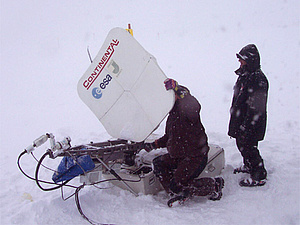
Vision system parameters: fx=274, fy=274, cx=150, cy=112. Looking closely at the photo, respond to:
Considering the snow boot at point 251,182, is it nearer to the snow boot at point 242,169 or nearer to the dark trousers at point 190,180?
the snow boot at point 242,169

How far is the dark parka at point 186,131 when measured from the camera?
3.10 meters

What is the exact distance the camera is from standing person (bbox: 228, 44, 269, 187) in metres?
3.32

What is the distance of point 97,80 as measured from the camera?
3154 millimetres

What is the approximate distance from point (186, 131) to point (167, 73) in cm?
787

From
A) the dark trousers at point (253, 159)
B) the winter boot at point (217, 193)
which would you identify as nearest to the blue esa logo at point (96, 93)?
the winter boot at point (217, 193)

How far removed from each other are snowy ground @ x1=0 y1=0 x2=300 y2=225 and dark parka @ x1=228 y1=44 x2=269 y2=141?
71 cm

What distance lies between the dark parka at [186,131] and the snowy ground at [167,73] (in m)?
0.63

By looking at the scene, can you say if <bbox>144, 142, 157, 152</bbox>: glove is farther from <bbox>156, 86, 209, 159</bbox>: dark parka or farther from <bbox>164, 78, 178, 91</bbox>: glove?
<bbox>164, 78, 178, 91</bbox>: glove

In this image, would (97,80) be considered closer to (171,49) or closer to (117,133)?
(117,133)

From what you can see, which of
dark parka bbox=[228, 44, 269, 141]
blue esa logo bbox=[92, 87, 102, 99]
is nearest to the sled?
dark parka bbox=[228, 44, 269, 141]

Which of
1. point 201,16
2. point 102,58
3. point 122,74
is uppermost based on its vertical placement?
point 201,16

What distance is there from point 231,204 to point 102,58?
220cm

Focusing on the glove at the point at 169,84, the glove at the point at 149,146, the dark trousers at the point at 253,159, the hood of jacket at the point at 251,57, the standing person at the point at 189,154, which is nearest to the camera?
the glove at the point at 169,84

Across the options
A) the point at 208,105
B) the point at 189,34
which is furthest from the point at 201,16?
the point at 208,105
